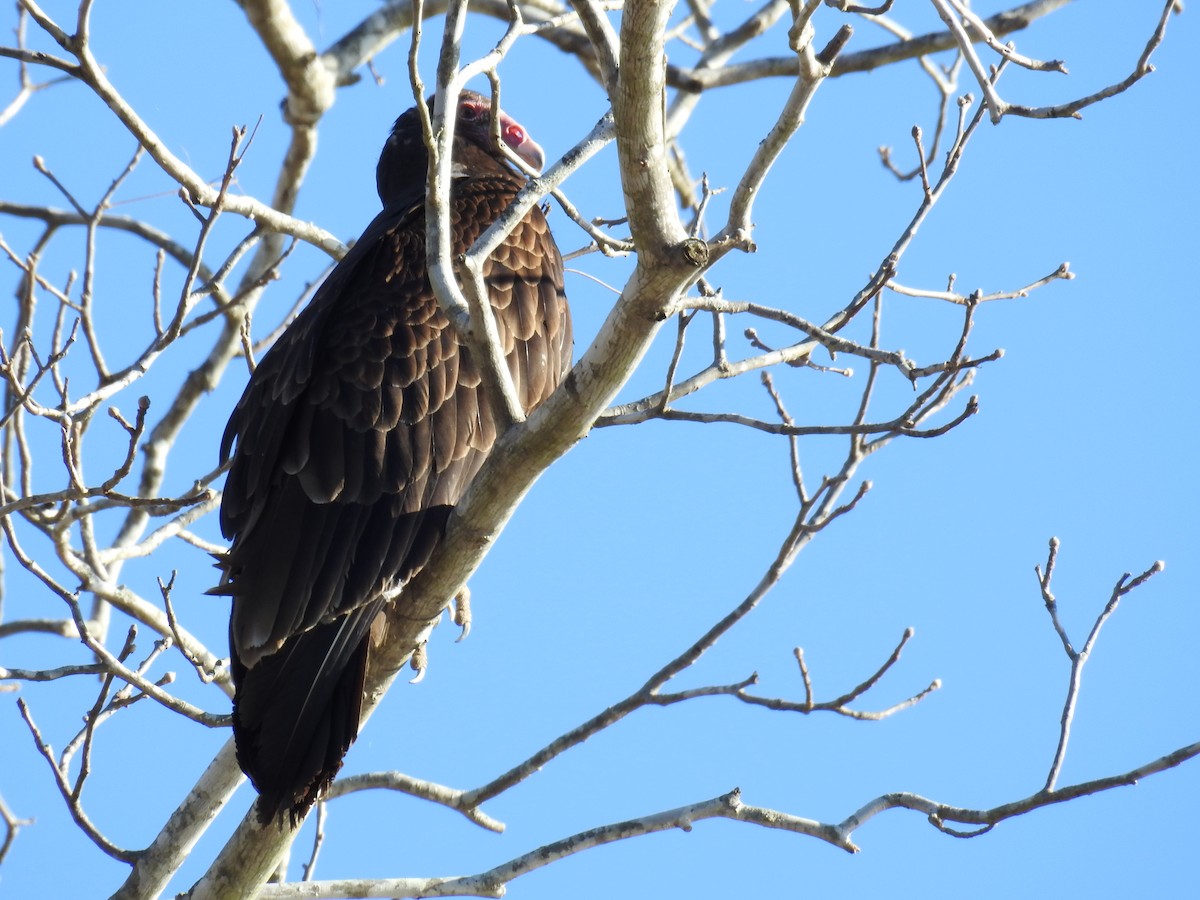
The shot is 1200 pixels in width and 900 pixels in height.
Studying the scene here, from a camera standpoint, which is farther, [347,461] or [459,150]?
[459,150]

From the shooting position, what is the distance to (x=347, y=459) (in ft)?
12.5

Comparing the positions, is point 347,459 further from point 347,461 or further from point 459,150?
point 459,150

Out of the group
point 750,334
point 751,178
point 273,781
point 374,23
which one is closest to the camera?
point 751,178

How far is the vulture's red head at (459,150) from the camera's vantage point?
5148 mm

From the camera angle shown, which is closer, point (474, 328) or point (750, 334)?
point (474, 328)

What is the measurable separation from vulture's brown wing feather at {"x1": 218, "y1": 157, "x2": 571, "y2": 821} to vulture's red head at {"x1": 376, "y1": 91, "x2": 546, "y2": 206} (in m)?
→ 0.66

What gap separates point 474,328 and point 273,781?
48.5 inches

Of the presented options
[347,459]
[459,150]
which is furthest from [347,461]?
[459,150]

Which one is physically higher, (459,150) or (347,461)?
(459,150)

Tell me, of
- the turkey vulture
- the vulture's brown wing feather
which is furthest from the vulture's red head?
the vulture's brown wing feather

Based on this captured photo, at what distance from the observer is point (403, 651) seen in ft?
11.4

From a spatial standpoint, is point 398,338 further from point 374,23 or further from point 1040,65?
point 374,23

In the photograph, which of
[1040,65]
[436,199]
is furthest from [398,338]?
[1040,65]

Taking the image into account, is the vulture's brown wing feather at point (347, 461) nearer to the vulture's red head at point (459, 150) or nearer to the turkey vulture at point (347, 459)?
the turkey vulture at point (347, 459)
